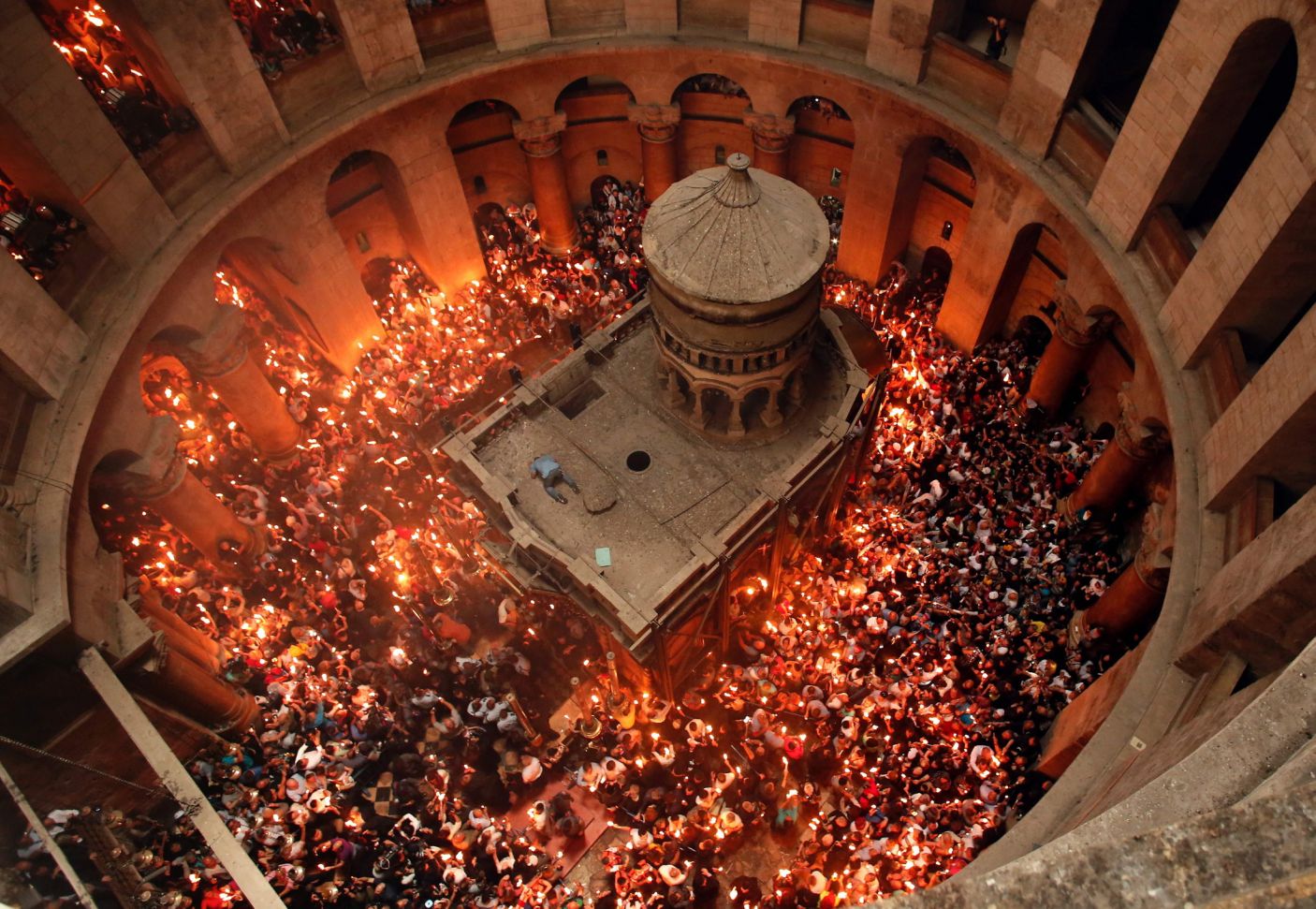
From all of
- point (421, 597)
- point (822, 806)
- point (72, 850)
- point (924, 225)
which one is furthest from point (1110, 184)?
point (72, 850)

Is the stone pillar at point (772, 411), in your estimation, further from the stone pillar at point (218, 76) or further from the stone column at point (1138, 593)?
the stone pillar at point (218, 76)

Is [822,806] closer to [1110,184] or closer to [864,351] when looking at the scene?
[864,351]

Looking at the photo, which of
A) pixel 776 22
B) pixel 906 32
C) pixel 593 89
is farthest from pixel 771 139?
pixel 593 89

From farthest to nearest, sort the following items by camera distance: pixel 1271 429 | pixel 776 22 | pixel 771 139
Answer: pixel 771 139 → pixel 776 22 → pixel 1271 429

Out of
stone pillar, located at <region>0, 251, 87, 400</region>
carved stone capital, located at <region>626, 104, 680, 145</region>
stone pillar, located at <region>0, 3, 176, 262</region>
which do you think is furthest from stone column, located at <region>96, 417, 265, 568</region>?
carved stone capital, located at <region>626, 104, 680, 145</region>

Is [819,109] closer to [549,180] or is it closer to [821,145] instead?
[821,145]

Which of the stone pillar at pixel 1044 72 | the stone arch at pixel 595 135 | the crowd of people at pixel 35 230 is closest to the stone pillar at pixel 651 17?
the stone arch at pixel 595 135
